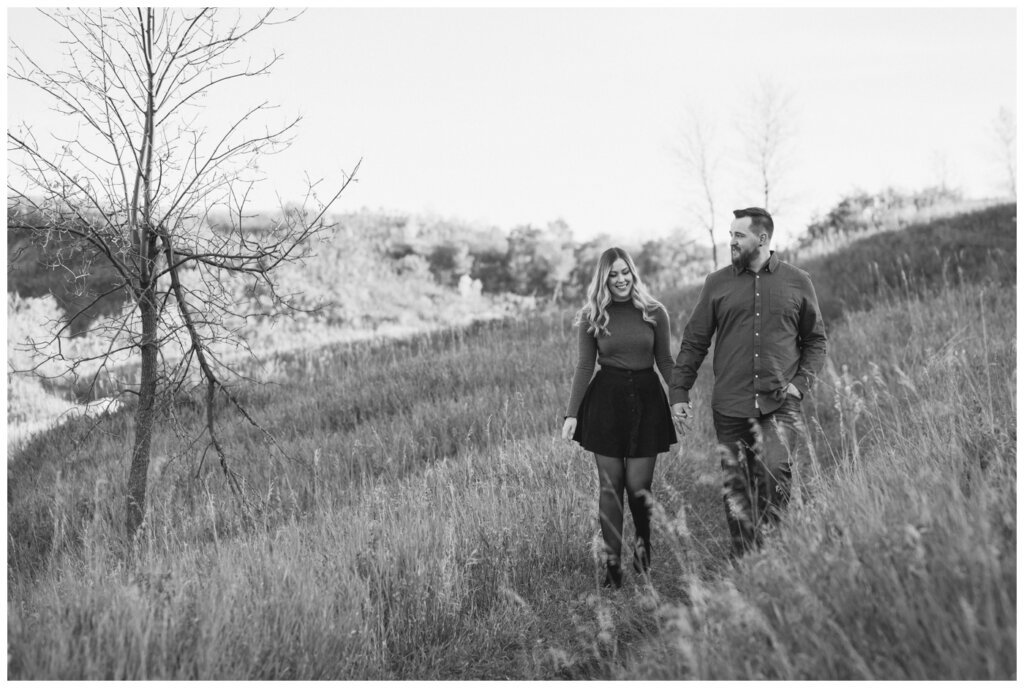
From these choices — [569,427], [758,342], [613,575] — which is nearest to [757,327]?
[758,342]

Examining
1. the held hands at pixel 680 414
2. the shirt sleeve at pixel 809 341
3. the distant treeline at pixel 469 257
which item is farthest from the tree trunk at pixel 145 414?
the distant treeline at pixel 469 257

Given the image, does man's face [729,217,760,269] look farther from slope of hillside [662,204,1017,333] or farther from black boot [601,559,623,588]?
slope of hillside [662,204,1017,333]

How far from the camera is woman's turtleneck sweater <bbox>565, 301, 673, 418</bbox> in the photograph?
4.65 m

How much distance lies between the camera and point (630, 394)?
180 inches

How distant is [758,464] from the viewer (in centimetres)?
471

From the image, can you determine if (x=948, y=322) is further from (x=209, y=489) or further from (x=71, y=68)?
(x=71, y=68)

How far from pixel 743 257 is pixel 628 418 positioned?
51.1 inches

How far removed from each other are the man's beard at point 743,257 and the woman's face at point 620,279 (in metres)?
0.69

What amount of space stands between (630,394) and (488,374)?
253 inches

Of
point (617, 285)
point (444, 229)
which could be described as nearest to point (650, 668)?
point (617, 285)

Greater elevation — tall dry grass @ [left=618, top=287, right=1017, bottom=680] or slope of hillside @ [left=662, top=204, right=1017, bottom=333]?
slope of hillside @ [left=662, top=204, right=1017, bottom=333]

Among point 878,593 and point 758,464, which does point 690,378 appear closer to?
point 758,464

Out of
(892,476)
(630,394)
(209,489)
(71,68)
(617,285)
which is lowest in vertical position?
(209,489)

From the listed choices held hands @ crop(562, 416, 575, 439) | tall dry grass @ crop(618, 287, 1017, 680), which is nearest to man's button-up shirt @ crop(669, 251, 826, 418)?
held hands @ crop(562, 416, 575, 439)
